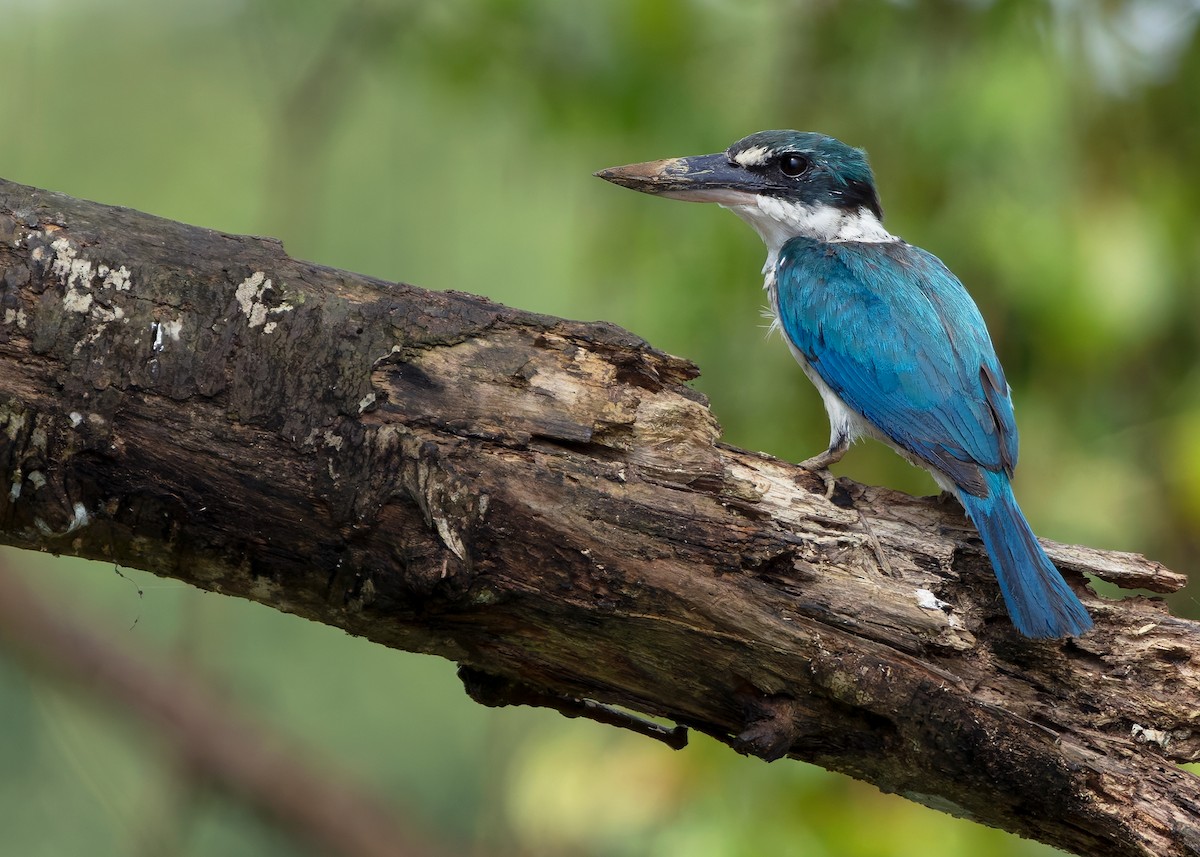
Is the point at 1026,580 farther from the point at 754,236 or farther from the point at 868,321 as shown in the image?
the point at 754,236

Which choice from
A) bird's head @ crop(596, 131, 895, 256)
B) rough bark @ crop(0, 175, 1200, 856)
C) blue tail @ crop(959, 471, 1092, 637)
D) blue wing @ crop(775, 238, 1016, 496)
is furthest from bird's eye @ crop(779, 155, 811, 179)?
rough bark @ crop(0, 175, 1200, 856)

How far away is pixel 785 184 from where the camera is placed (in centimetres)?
432

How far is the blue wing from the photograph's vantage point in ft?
11.3

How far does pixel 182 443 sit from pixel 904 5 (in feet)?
11.5

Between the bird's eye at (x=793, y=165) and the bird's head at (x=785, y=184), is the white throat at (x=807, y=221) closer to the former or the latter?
the bird's head at (x=785, y=184)

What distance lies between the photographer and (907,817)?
3.76 meters

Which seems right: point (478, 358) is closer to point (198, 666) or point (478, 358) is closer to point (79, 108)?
point (198, 666)

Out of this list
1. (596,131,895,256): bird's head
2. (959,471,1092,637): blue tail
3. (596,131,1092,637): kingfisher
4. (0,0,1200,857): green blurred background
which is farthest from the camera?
(596,131,895,256): bird's head

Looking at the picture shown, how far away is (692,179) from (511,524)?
2.12m

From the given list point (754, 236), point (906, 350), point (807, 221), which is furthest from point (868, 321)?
point (754, 236)

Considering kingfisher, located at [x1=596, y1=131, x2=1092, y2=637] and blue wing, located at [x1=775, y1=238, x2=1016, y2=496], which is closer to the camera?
kingfisher, located at [x1=596, y1=131, x2=1092, y2=637]

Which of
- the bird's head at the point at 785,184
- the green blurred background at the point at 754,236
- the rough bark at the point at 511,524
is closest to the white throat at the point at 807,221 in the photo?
the bird's head at the point at 785,184

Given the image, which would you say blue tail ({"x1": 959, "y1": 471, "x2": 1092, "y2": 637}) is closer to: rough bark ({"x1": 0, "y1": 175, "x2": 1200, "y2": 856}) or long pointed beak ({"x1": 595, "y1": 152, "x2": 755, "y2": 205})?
rough bark ({"x1": 0, "y1": 175, "x2": 1200, "y2": 856})

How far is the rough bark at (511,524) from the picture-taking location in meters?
2.32
